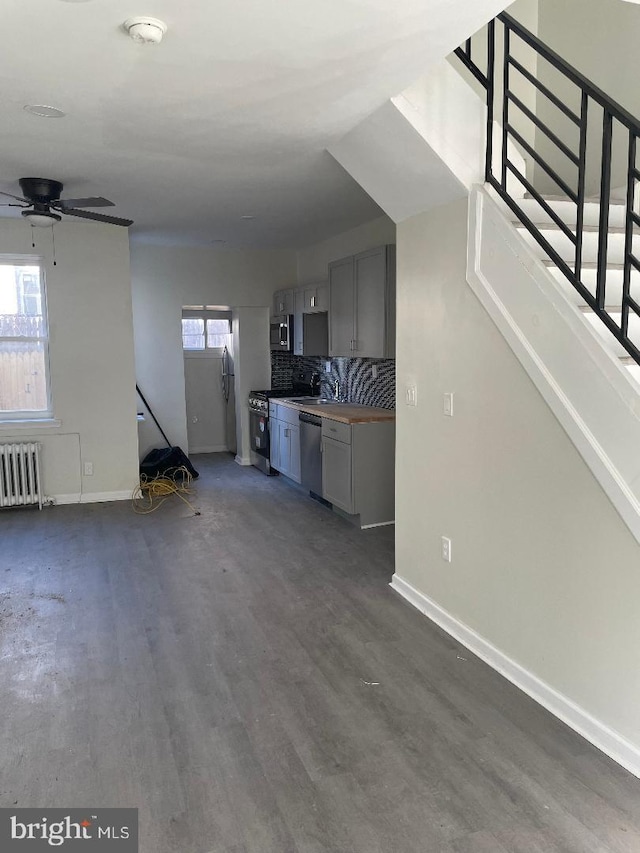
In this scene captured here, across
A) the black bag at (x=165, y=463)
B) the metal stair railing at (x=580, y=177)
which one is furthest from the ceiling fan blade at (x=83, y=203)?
the black bag at (x=165, y=463)

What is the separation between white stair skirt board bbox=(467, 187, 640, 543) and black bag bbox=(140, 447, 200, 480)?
441 centimetres

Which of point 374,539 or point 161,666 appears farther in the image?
point 374,539

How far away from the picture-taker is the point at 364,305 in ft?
16.3

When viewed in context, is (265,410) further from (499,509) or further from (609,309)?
(609,309)

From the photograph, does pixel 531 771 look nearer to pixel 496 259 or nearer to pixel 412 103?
pixel 496 259

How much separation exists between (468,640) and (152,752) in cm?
157

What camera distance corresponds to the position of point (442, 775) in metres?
2.09

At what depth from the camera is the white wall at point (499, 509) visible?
2.19m

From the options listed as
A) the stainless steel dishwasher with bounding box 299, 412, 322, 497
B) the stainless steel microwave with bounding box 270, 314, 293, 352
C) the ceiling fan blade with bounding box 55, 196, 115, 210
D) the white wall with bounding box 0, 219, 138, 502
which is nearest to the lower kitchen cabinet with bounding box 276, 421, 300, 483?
the stainless steel dishwasher with bounding box 299, 412, 322, 497

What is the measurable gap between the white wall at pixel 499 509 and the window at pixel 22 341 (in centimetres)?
379

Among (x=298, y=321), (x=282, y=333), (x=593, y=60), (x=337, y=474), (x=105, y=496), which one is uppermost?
(x=593, y=60)

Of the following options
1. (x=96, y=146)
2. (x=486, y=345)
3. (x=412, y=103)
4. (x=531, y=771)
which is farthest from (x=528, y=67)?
(x=531, y=771)

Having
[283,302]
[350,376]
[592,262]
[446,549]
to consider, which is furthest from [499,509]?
[283,302]

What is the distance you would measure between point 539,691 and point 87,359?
4.83 metres
